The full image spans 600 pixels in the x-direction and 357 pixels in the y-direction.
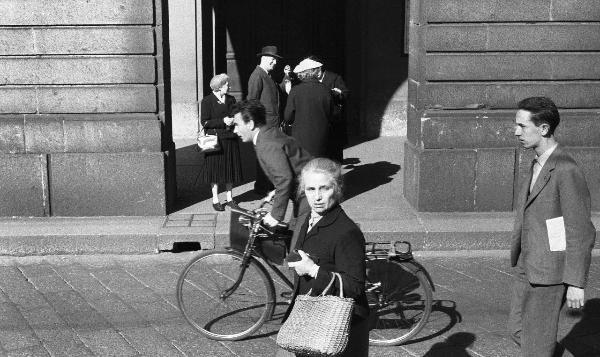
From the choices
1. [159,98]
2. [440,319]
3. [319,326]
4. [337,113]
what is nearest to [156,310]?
[440,319]

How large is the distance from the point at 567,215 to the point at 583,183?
0.68 ft

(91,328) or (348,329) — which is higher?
(348,329)

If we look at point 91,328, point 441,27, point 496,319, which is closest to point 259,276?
point 91,328

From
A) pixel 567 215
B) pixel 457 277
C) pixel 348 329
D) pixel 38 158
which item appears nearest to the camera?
pixel 348 329

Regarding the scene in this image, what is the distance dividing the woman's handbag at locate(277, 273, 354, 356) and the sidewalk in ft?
15.9

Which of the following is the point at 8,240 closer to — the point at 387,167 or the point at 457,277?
the point at 457,277

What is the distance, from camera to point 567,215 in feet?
15.4

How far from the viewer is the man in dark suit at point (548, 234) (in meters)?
4.68

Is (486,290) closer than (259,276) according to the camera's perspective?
No

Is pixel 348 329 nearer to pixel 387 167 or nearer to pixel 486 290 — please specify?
pixel 486 290

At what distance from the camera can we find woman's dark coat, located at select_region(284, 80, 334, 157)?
9789 mm

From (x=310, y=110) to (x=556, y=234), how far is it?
5287 mm

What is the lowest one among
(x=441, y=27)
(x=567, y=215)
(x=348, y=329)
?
(x=348, y=329)

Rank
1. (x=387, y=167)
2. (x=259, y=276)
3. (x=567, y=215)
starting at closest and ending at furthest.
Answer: (x=567, y=215), (x=259, y=276), (x=387, y=167)
